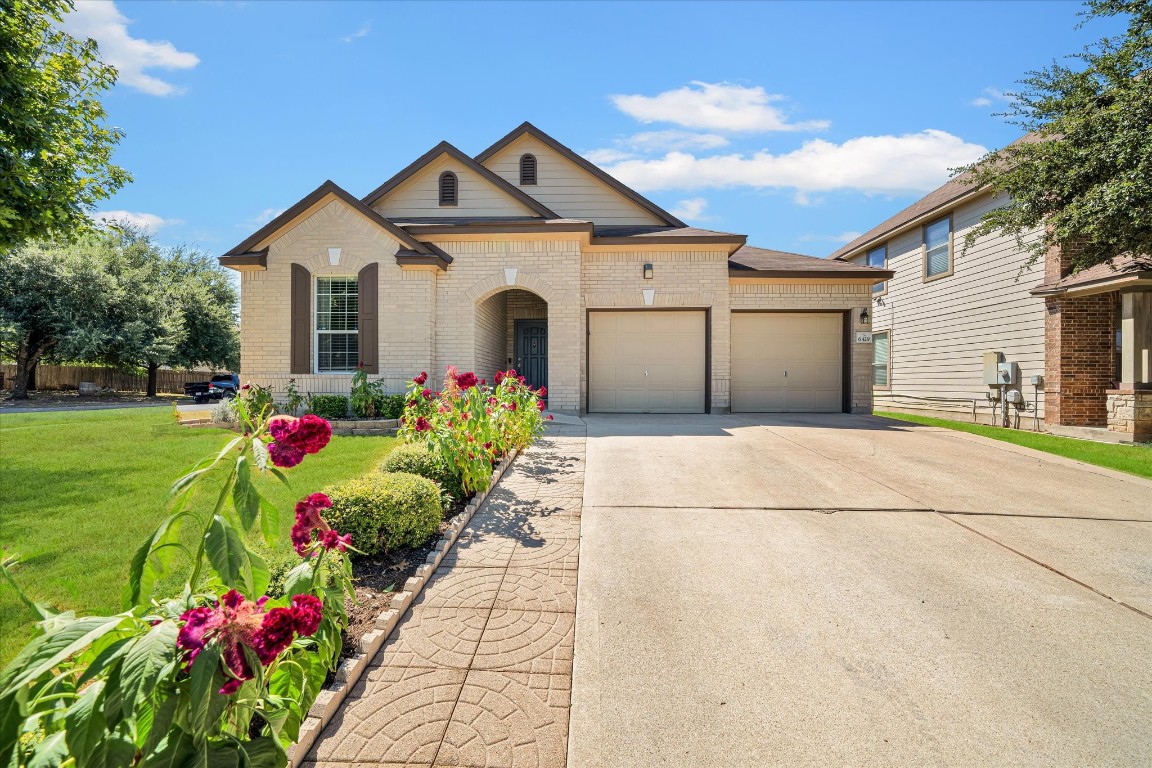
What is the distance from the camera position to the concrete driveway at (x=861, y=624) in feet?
7.75

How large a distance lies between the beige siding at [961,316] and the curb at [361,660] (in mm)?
13202

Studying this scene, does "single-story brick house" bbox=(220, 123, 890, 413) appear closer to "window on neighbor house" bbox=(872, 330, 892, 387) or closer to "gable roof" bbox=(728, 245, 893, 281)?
"gable roof" bbox=(728, 245, 893, 281)

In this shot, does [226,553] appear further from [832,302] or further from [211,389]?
[211,389]

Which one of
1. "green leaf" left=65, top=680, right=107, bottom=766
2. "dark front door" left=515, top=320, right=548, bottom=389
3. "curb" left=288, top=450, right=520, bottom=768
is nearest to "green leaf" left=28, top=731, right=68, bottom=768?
"green leaf" left=65, top=680, right=107, bottom=766

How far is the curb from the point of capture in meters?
2.31

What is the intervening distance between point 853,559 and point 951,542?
102cm

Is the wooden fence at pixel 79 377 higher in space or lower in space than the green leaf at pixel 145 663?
higher

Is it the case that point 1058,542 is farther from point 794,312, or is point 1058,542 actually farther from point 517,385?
point 794,312

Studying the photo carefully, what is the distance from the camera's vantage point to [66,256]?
2588 cm

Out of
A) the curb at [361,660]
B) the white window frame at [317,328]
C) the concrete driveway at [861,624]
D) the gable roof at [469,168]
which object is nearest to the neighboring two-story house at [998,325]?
the concrete driveway at [861,624]

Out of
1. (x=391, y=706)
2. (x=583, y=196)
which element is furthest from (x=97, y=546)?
(x=583, y=196)

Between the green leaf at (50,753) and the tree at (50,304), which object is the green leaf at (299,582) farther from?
the tree at (50,304)

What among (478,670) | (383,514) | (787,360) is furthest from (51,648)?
(787,360)

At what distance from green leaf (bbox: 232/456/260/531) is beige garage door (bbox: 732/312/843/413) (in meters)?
13.1
